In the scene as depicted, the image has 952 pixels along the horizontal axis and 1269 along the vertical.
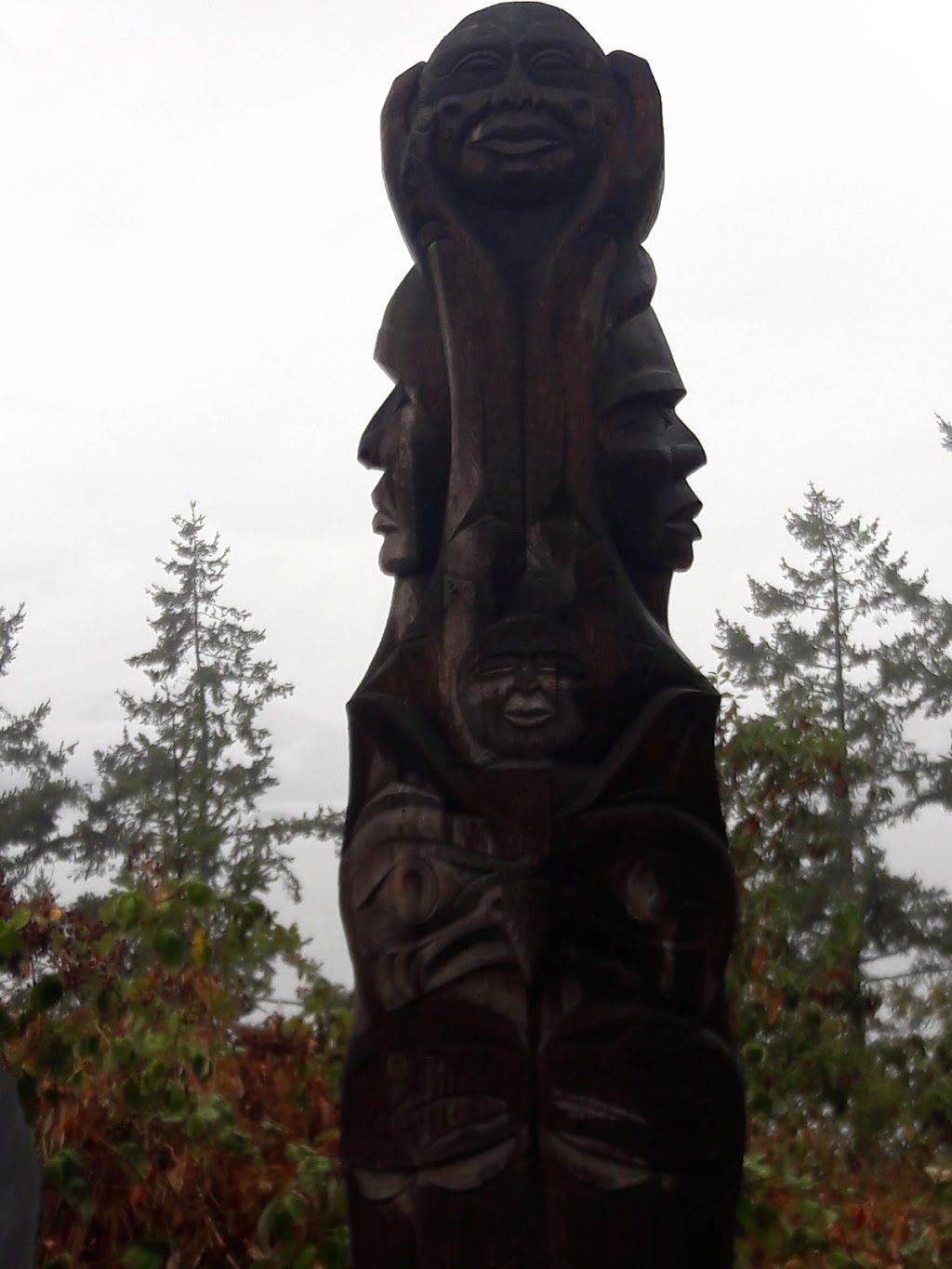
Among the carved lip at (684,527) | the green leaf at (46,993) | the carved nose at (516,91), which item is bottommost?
the green leaf at (46,993)

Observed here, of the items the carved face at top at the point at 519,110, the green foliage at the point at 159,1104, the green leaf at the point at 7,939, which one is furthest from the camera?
the green foliage at the point at 159,1104

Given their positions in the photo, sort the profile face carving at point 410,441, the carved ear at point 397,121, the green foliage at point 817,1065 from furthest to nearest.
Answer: the green foliage at point 817,1065 < the carved ear at point 397,121 < the profile face carving at point 410,441

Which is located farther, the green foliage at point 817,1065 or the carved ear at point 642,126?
the green foliage at point 817,1065

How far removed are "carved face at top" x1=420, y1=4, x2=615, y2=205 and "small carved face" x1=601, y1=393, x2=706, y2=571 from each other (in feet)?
2.47

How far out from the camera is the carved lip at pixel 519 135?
394 centimetres

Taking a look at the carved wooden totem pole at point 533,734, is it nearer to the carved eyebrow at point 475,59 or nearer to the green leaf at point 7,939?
the carved eyebrow at point 475,59

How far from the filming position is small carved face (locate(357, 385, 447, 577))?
3.83 m

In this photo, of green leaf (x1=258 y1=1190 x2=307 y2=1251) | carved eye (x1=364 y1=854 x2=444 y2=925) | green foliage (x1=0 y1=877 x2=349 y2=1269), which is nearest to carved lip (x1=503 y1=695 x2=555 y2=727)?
carved eye (x1=364 y1=854 x2=444 y2=925)

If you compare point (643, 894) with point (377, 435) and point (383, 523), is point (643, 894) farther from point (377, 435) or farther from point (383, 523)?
point (377, 435)

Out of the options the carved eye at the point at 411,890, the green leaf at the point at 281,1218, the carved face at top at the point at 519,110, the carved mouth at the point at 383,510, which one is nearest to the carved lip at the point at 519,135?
the carved face at top at the point at 519,110

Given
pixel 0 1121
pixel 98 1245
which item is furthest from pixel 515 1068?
pixel 98 1245

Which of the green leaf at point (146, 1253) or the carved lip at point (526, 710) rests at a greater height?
the carved lip at point (526, 710)

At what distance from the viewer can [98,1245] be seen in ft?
15.3

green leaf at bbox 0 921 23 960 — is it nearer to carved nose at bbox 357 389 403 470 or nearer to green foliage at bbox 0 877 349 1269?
green foliage at bbox 0 877 349 1269
